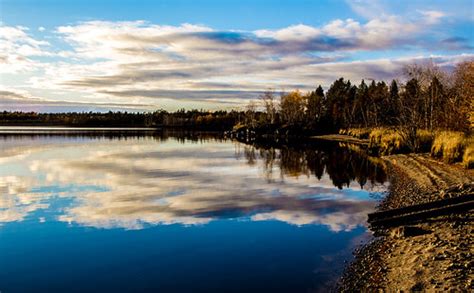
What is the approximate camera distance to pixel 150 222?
594 inches

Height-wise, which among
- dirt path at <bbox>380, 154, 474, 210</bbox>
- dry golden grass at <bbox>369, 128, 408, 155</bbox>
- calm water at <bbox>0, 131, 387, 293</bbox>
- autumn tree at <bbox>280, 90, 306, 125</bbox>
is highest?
autumn tree at <bbox>280, 90, 306, 125</bbox>

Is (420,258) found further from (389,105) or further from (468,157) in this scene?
(389,105)

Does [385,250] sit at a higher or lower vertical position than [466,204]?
lower

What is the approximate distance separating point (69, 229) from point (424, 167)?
20.6 m

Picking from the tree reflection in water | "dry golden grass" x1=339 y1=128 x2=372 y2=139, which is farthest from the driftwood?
"dry golden grass" x1=339 y1=128 x2=372 y2=139

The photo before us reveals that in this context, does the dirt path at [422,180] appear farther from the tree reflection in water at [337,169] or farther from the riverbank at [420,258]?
the riverbank at [420,258]

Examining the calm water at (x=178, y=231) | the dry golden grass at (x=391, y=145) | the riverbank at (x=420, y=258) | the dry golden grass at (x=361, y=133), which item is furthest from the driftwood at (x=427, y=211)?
the dry golden grass at (x=361, y=133)

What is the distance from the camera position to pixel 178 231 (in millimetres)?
13969

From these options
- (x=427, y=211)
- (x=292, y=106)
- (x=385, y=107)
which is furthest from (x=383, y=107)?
(x=427, y=211)

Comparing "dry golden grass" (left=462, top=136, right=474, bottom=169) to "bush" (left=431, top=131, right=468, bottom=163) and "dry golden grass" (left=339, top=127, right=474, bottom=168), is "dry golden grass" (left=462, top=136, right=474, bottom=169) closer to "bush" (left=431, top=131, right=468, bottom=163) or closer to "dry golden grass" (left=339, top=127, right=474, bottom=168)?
"dry golden grass" (left=339, top=127, right=474, bottom=168)

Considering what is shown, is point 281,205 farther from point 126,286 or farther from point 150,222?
point 126,286

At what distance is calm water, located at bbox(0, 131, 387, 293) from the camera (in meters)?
9.95

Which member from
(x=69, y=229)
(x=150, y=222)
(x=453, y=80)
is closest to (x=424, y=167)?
(x=150, y=222)

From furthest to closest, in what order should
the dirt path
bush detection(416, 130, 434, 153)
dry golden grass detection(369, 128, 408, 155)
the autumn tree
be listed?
1. the autumn tree
2. dry golden grass detection(369, 128, 408, 155)
3. bush detection(416, 130, 434, 153)
4. the dirt path
